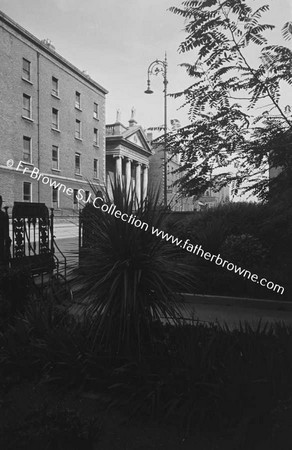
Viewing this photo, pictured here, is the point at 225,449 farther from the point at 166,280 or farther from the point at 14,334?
the point at 14,334

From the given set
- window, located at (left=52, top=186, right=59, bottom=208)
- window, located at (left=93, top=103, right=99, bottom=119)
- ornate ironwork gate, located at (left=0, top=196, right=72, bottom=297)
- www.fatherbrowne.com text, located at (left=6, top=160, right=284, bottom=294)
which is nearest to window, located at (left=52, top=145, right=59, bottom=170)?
window, located at (left=52, top=186, right=59, bottom=208)

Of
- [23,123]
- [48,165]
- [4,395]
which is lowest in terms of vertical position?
[4,395]

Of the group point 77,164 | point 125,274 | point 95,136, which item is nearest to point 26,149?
point 77,164

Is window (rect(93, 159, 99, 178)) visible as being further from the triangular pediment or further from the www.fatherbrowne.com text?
the www.fatherbrowne.com text

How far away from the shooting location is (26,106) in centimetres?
3303

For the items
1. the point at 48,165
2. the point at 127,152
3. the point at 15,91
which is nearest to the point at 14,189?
the point at 48,165

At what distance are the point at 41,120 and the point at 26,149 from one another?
347 cm

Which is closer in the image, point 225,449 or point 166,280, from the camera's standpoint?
point 225,449

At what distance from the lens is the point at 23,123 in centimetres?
3241

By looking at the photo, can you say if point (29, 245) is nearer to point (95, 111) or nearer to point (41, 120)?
point (41, 120)

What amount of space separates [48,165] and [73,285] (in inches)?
1335

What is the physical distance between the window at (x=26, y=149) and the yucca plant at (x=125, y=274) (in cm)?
3173

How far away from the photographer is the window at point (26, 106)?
32.6 metres

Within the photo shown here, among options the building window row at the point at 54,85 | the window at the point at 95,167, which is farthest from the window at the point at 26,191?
the window at the point at 95,167
